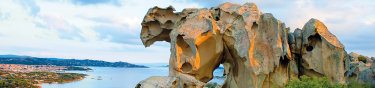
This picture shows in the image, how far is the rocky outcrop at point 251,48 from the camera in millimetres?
35938

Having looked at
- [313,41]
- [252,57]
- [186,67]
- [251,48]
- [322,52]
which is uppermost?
[313,41]

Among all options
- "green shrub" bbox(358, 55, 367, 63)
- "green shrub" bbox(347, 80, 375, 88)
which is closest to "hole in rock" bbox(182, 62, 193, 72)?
"green shrub" bbox(347, 80, 375, 88)

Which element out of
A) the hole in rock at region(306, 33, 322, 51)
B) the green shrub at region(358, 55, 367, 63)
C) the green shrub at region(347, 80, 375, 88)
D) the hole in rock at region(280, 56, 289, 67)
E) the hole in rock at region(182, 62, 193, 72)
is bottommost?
the green shrub at region(347, 80, 375, 88)

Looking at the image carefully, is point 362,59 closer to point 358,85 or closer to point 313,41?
point 313,41

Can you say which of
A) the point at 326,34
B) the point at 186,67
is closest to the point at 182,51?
the point at 186,67

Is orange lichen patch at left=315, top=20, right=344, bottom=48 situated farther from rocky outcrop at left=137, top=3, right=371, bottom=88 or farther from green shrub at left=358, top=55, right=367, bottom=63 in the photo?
green shrub at left=358, top=55, right=367, bottom=63

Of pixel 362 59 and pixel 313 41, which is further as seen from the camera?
pixel 362 59

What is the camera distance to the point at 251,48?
119ft

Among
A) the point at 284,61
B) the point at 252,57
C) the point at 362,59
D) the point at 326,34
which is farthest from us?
the point at 362,59

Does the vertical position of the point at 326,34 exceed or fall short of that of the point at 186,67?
it exceeds it

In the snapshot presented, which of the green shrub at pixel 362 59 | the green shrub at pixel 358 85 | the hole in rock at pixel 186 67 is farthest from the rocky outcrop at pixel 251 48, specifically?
the green shrub at pixel 362 59

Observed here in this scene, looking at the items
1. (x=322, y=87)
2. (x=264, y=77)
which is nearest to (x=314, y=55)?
(x=264, y=77)

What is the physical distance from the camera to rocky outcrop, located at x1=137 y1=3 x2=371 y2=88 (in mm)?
35938

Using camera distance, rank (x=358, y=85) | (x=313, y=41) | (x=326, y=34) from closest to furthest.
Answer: (x=358, y=85) < (x=326, y=34) < (x=313, y=41)
